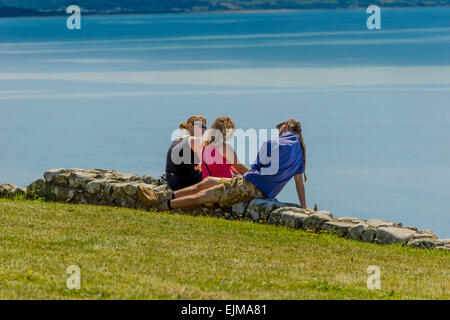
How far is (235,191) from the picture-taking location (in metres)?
13.6

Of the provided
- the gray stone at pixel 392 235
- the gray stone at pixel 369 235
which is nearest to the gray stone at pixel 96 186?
the gray stone at pixel 369 235

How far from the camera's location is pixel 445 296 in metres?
8.95

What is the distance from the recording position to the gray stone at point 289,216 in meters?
13.0

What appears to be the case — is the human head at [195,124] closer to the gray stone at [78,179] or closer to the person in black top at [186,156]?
the person in black top at [186,156]

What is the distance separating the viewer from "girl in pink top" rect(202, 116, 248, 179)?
13.7 m

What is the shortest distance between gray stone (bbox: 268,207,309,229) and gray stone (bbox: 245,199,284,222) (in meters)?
0.12

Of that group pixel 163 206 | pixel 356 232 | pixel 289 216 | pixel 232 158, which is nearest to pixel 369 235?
pixel 356 232

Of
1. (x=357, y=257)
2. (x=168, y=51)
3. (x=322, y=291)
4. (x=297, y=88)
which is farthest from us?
(x=168, y=51)

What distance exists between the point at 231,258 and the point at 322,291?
6.14 feet

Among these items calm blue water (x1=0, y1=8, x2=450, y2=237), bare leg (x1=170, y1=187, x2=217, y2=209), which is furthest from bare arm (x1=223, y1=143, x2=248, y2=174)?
calm blue water (x1=0, y1=8, x2=450, y2=237)

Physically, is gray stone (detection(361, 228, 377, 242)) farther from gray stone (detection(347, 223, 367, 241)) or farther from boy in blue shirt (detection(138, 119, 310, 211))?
boy in blue shirt (detection(138, 119, 310, 211))
